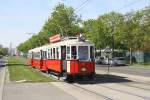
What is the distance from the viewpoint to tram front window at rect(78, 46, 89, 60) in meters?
28.5

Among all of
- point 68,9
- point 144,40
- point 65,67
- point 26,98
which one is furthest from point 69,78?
point 68,9

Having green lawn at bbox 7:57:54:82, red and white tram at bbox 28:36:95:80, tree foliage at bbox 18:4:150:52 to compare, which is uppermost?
tree foliage at bbox 18:4:150:52

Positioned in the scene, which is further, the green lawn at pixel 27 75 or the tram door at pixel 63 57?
the green lawn at pixel 27 75

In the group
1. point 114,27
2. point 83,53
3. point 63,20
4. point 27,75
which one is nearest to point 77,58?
point 83,53

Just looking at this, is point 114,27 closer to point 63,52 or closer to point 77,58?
point 63,52

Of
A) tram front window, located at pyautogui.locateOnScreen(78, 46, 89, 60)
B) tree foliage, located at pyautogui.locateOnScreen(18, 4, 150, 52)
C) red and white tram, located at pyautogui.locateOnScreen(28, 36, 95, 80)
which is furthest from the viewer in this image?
tree foliage, located at pyautogui.locateOnScreen(18, 4, 150, 52)

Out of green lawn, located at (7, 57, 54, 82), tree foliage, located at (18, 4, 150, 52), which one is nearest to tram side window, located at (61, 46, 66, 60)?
green lawn, located at (7, 57, 54, 82)

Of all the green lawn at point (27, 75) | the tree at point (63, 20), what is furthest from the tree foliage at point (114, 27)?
the green lawn at point (27, 75)

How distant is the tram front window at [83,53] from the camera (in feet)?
93.4

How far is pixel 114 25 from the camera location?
85.1 metres

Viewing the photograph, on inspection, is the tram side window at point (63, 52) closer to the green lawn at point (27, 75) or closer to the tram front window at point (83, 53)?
the tram front window at point (83, 53)

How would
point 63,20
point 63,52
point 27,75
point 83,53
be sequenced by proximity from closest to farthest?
point 83,53 → point 63,52 → point 27,75 → point 63,20

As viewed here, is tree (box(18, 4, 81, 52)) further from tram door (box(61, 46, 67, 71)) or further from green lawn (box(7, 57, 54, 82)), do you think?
tram door (box(61, 46, 67, 71))

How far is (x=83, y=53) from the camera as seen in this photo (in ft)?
93.9
